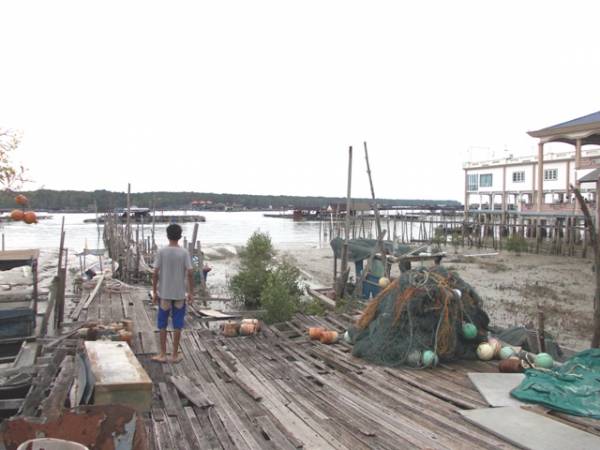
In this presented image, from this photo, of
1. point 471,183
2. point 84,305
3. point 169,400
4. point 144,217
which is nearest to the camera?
point 169,400

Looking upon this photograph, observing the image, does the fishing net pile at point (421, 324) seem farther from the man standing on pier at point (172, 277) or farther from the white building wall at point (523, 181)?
the white building wall at point (523, 181)

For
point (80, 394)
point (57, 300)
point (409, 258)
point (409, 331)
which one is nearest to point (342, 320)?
point (409, 258)

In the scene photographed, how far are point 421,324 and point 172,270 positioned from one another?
3193 mm

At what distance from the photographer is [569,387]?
513 centimetres

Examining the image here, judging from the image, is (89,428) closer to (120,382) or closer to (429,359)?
(120,382)

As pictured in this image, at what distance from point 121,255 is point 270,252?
9169 mm

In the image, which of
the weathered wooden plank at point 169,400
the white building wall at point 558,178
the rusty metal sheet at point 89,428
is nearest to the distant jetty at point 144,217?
the white building wall at point 558,178

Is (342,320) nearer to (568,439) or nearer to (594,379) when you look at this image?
(594,379)

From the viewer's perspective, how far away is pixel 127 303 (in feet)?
39.2

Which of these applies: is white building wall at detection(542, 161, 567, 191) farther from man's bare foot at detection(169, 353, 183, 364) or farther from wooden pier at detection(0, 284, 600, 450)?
man's bare foot at detection(169, 353, 183, 364)

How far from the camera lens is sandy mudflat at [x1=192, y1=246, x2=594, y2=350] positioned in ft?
39.3

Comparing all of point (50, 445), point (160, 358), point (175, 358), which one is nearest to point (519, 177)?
point (175, 358)

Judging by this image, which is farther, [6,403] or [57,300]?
[57,300]

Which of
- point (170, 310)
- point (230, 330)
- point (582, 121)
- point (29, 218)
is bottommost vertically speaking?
point (230, 330)
